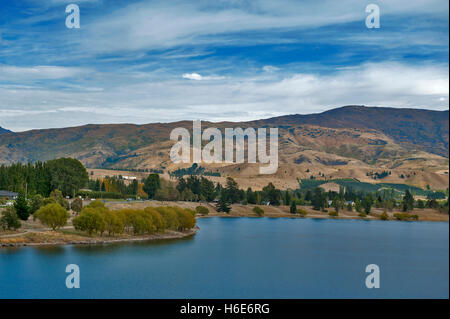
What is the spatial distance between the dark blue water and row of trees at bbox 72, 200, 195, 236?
18.5ft

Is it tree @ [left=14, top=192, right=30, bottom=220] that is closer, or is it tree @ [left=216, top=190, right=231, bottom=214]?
tree @ [left=14, top=192, right=30, bottom=220]

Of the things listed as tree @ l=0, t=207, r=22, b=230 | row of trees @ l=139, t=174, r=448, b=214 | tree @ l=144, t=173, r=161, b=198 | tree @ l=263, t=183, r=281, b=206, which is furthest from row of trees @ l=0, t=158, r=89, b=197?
tree @ l=263, t=183, r=281, b=206

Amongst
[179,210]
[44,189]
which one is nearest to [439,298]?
[179,210]

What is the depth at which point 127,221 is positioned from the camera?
285ft

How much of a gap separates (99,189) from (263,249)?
280 feet

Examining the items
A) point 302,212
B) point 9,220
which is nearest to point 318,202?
point 302,212

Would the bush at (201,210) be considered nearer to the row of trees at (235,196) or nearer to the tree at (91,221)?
the row of trees at (235,196)

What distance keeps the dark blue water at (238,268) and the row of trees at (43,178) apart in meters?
51.8

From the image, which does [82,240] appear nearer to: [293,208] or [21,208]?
[21,208]

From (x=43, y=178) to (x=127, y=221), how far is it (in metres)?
47.3

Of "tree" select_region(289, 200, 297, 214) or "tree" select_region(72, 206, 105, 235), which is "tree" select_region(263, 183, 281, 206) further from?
"tree" select_region(72, 206, 105, 235)

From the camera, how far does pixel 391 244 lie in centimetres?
7869

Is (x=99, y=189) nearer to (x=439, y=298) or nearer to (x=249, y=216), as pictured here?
(x=249, y=216)

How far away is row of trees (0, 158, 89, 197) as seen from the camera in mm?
120438
